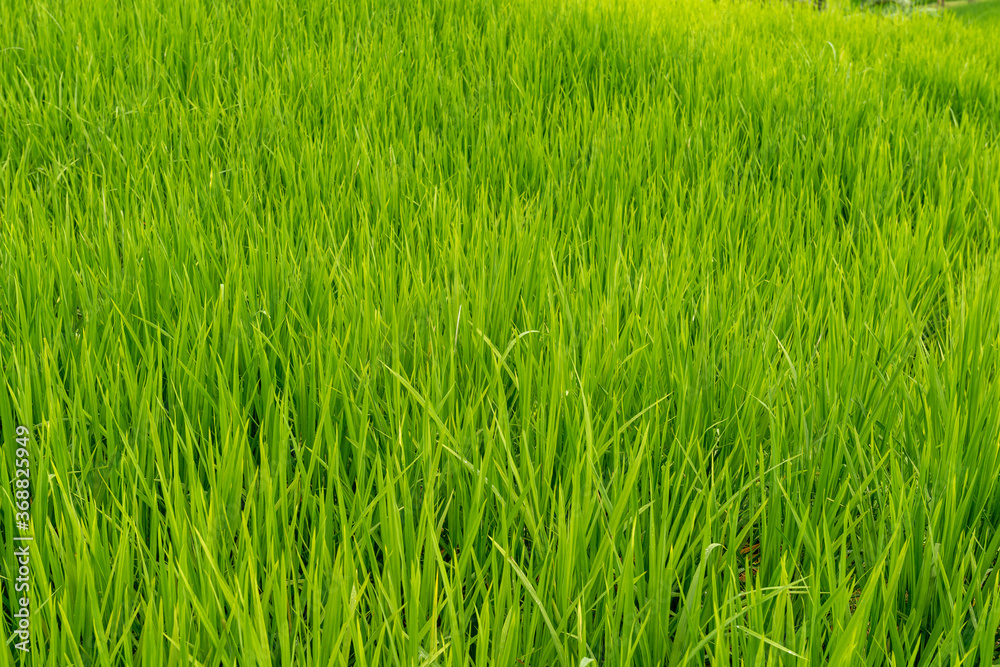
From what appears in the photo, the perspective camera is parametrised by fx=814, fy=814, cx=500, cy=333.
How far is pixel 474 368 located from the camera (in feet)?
3.85

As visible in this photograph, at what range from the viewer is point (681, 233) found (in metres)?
1.61

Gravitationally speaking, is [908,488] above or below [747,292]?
below

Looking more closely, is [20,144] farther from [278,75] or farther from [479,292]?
[479,292]

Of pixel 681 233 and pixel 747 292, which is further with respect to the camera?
pixel 681 233

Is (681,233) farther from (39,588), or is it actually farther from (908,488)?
(39,588)

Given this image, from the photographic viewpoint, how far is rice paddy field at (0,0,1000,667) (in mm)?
763

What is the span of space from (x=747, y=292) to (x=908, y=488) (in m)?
0.43

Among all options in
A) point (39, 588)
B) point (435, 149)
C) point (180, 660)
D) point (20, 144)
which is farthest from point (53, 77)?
point (180, 660)

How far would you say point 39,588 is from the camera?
0.77m

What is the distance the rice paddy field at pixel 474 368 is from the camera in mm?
763

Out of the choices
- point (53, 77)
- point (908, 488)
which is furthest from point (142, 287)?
point (53, 77)

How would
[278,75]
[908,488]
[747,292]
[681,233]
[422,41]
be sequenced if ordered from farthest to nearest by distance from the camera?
[422,41], [278,75], [681,233], [747,292], [908,488]

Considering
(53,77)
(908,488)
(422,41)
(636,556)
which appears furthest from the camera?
(422,41)

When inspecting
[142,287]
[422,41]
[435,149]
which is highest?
[422,41]
